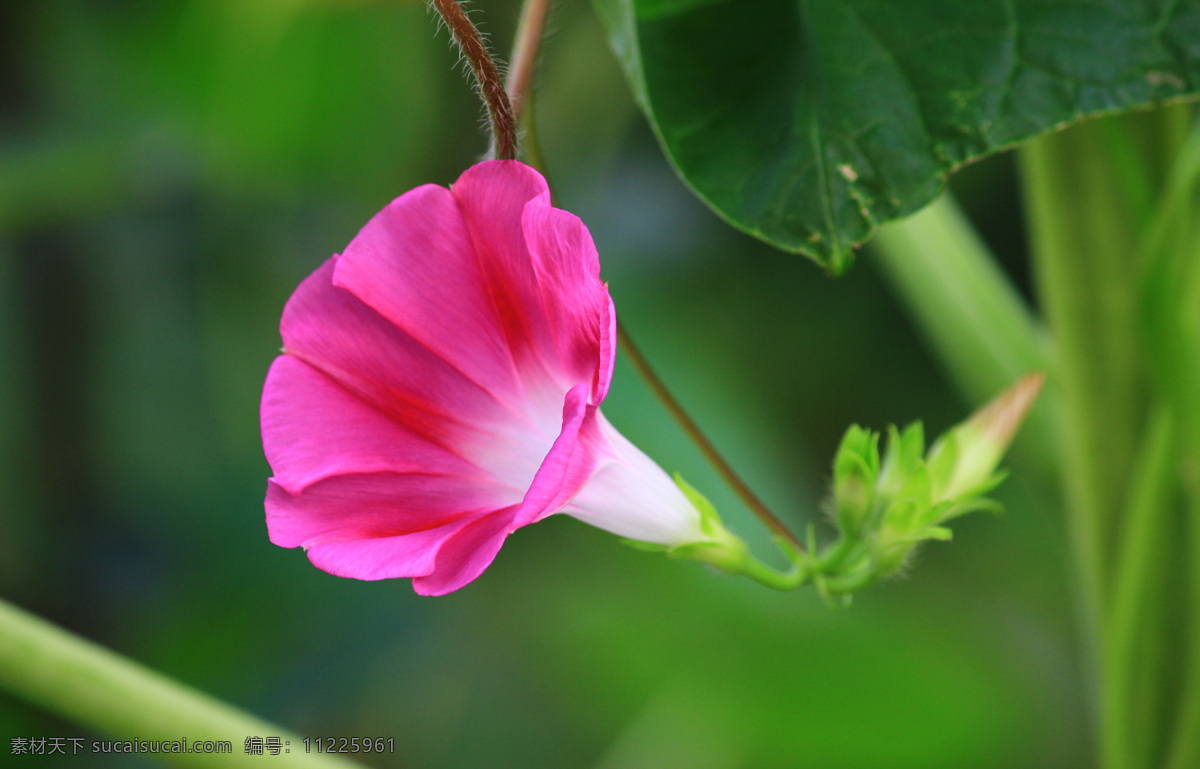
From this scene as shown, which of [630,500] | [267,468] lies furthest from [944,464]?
[267,468]

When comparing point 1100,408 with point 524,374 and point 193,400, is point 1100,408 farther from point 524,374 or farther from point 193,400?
point 193,400

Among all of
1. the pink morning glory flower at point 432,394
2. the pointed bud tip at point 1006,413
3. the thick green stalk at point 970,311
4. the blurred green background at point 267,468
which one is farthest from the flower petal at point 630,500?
the blurred green background at point 267,468

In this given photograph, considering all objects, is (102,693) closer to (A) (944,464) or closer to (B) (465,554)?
(B) (465,554)

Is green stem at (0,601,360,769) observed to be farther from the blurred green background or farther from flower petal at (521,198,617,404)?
the blurred green background

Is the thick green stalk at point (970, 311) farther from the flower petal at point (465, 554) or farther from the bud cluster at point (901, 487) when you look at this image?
the flower petal at point (465, 554)

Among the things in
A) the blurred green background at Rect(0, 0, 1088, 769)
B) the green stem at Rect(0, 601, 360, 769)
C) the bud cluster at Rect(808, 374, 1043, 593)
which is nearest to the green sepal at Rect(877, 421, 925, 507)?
the bud cluster at Rect(808, 374, 1043, 593)

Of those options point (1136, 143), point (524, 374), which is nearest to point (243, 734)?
point (524, 374)
